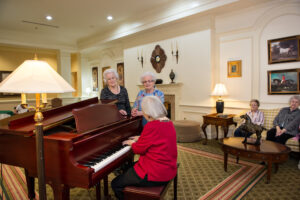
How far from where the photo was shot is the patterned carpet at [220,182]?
95.1 inches

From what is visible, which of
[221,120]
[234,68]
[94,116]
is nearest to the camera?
[94,116]

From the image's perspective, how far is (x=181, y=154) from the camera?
155 inches

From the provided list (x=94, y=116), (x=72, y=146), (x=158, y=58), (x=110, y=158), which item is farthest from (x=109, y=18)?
(x=72, y=146)

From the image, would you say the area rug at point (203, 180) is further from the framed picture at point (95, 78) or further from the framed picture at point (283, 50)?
the framed picture at point (95, 78)

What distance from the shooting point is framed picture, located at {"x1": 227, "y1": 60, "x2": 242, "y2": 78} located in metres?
4.61

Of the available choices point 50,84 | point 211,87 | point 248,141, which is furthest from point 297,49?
point 50,84

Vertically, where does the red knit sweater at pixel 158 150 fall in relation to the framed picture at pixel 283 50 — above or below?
below

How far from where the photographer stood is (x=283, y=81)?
4023 millimetres

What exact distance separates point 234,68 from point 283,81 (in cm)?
106

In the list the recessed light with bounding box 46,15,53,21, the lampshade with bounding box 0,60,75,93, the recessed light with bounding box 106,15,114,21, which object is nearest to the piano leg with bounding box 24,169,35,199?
the lampshade with bounding box 0,60,75,93

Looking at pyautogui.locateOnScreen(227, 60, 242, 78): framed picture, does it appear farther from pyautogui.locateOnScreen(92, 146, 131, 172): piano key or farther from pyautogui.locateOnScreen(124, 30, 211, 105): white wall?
pyautogui.locateOnScreen(92, 146, 131, 172): piano key

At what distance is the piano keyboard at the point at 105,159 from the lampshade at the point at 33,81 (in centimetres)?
62

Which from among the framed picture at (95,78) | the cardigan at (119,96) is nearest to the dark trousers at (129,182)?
the cardigan at (119,96)

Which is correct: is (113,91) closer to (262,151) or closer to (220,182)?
(220,182)
